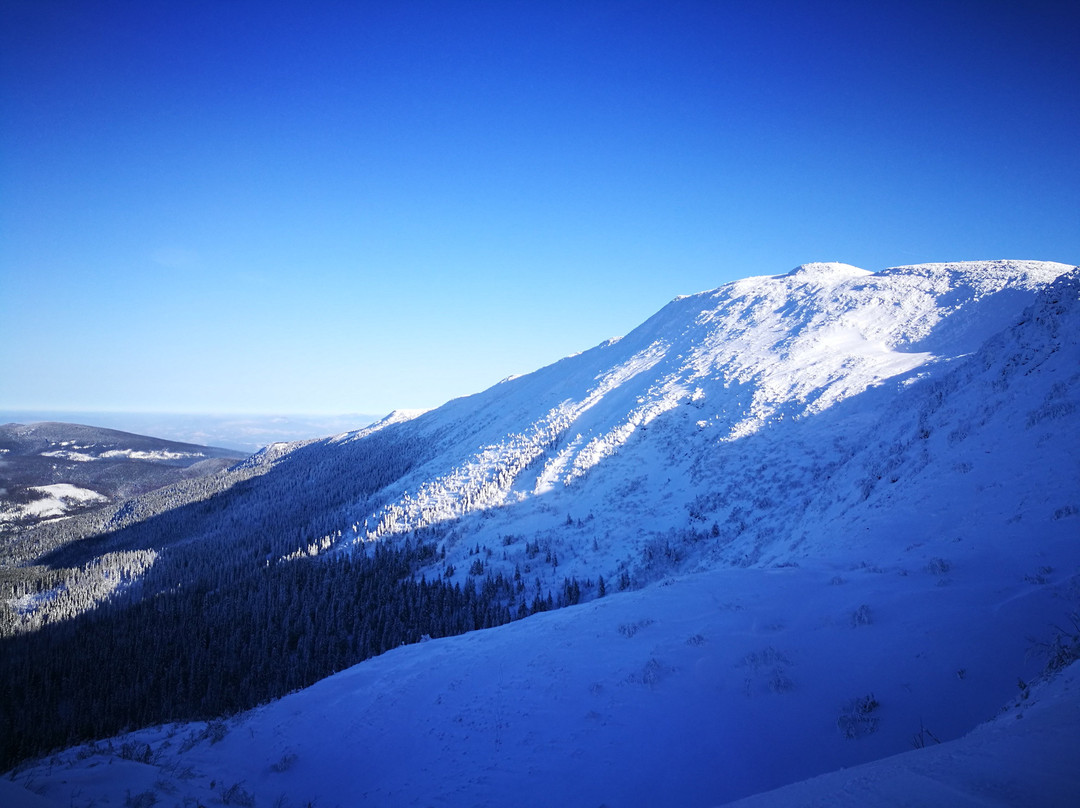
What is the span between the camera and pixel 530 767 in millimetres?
8930

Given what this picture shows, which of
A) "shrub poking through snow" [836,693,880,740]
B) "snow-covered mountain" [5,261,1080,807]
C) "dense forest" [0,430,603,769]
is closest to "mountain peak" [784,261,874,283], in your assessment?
"snow-covered mountain" [5,261,1080,807]

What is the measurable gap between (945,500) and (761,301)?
90763 mm

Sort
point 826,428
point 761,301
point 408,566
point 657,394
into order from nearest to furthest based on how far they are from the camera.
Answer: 1. point 826,428
2. point 408,566
3. point 657,394
4. point 761,301

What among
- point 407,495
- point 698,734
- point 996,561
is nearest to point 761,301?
point 407,495

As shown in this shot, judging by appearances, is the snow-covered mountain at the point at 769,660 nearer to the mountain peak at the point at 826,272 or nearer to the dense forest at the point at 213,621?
the dense forest at the point at 213,621

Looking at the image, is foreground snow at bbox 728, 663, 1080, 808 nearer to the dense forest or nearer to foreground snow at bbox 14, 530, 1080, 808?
foreground snow at bbox 14, 530, 1080, 808

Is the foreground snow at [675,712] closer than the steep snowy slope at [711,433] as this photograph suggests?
Yes

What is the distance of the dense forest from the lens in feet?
151

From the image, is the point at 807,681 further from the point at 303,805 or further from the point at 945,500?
the point at 945,500

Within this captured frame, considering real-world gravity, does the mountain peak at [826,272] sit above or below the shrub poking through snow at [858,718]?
above

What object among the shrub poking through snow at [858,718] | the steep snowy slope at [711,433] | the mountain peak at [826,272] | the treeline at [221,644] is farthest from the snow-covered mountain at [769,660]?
the mountain peak at [826,272]

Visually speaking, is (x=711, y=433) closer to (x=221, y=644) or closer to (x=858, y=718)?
(x=858, y=718)

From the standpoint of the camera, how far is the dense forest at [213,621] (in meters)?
45.9

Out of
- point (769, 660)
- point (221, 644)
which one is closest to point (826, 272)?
point (769, 660)
